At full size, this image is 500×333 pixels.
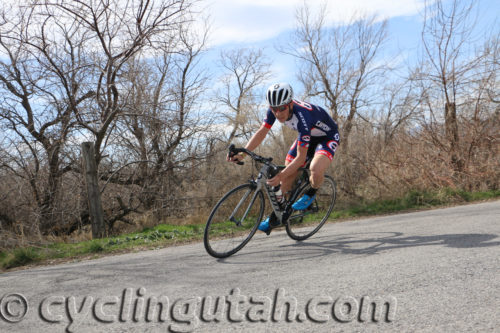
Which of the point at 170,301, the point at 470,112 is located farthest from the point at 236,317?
the point at 470,112

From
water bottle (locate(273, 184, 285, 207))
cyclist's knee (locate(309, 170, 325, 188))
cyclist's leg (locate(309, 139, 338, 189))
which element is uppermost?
cyclist's leg (locate(309, 139, 338, 189))

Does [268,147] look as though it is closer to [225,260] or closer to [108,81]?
[108,81]

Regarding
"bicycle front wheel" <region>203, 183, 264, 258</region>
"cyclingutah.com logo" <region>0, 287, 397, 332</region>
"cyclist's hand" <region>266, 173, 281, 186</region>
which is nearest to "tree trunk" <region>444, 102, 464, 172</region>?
"cyclist's hand" <region>266, 173, 281, 186</region>

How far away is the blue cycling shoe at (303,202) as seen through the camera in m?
5.79

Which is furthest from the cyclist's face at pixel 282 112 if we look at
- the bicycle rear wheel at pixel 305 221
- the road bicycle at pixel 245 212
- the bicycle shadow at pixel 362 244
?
the bicycle shadow at pixel 362 244

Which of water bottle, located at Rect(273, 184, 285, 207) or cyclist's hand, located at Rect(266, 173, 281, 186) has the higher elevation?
cyclist's hand, located at Rect(266, 173, 281, 186)

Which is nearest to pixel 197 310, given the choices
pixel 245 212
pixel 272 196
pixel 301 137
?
pixel 245 212

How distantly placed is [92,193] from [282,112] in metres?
5.28

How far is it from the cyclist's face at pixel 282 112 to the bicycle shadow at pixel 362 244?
171cm

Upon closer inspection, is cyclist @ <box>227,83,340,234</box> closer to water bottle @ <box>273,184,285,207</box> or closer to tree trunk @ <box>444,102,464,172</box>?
water bottle @ <box>273,184,285,207</box>

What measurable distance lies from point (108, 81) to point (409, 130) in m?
8.61

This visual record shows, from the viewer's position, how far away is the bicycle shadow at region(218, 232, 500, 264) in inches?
179

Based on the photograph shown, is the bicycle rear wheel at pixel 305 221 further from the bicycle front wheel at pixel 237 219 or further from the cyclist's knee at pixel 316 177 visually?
the bicycle front wheel at pixel 237 219

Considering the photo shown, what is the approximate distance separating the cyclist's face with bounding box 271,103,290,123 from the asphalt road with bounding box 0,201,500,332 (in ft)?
5.62
